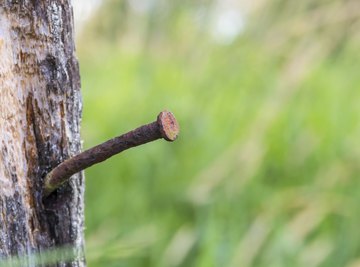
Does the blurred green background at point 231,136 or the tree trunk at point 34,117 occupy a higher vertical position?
the blurred green background at point 231,136

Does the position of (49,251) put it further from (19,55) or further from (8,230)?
(19,55)

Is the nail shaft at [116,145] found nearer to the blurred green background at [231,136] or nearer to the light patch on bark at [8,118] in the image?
the light patch on bark at [8,118]

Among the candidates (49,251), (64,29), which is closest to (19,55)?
(64,29)

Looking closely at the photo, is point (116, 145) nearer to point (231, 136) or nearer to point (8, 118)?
point (8, 118)

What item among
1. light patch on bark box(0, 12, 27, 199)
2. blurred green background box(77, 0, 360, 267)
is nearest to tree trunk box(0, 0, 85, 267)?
light patch on bark box(0, 12, 27, 199)

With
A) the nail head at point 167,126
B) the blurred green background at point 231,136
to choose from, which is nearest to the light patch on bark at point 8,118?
the nail head at point 167,126
